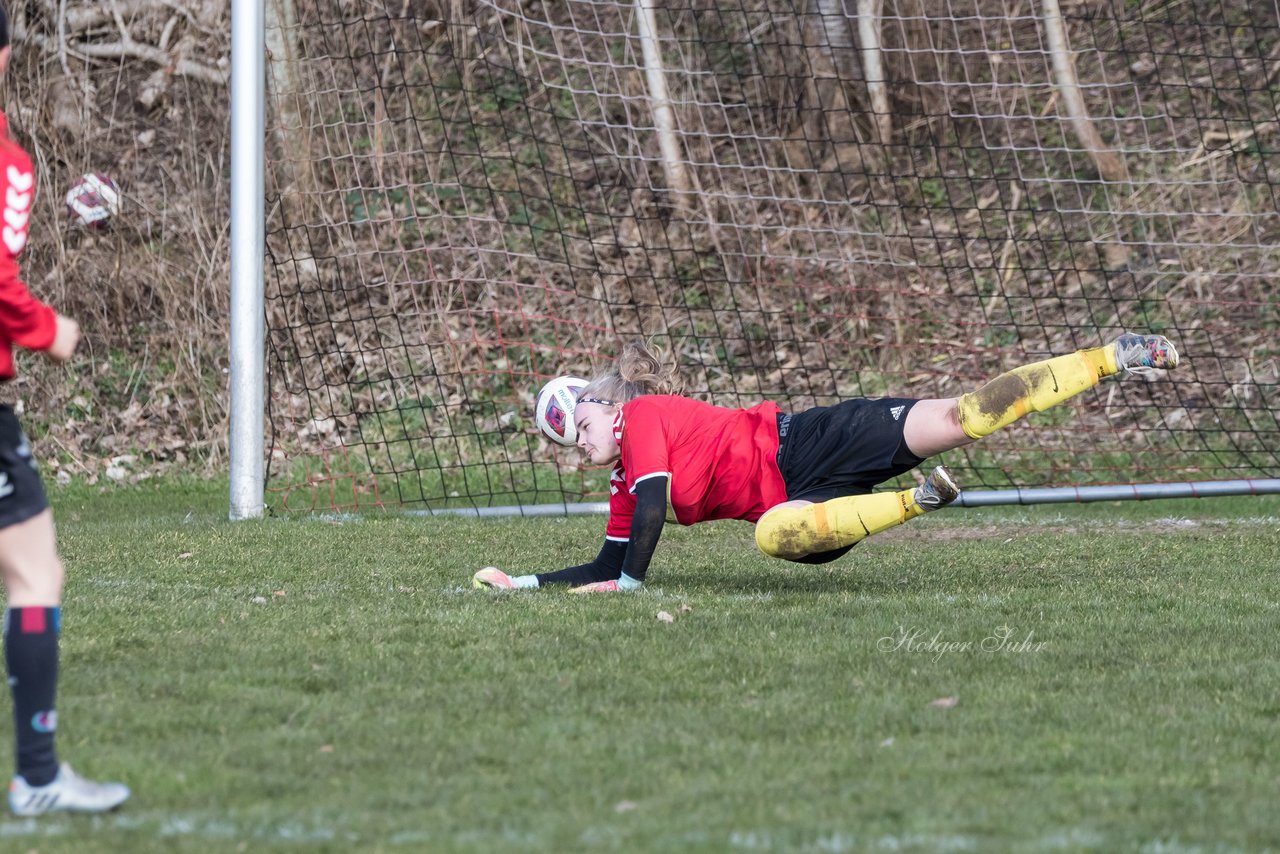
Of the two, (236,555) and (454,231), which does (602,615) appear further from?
(454,231)

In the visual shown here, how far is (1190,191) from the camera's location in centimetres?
1184

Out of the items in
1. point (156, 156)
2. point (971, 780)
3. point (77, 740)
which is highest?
point (156, 156)

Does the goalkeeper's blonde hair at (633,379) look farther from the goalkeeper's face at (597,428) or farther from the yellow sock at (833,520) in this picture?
the yellow sock at (833,520)

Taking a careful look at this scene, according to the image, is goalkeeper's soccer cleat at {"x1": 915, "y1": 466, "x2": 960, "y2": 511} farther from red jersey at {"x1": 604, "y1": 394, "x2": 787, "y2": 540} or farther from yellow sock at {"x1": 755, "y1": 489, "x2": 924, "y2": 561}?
red jersey at {"x1": 604, "y1": 394, "x2": 787, "y2": 540}

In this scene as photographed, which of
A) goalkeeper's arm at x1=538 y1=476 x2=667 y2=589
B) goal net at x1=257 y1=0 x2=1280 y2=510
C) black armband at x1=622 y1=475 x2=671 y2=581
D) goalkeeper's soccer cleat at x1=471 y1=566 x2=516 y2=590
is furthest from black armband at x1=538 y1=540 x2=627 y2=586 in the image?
goal net at x1=257 y1=0 x2=1280 y2=510

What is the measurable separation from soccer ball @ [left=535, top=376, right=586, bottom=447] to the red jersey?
192mm

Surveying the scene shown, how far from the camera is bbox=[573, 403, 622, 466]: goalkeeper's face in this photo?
17.7 ft

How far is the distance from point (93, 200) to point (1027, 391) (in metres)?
8.94

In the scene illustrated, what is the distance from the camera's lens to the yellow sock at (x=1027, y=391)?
16.8 ft

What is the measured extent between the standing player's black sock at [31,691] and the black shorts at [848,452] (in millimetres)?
2988

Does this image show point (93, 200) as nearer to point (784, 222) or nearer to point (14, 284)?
point (784, 222)

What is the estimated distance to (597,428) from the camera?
17.7 feet

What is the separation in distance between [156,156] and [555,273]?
3.94m

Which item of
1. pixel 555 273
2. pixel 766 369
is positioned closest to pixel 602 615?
pixel 766 369
